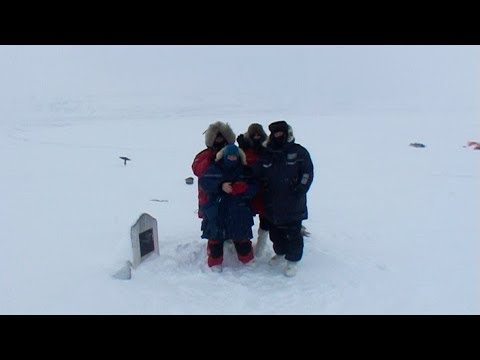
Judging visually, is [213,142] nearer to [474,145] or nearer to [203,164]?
[203,164]

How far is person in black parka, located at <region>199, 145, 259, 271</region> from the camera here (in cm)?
400

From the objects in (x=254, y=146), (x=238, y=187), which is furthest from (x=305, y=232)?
(x=238, y=187)

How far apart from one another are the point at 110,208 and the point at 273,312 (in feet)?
11.6

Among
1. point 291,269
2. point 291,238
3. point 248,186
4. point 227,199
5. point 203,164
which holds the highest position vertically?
point 203,164

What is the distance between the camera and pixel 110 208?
6.22m

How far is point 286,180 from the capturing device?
4086 millimetres

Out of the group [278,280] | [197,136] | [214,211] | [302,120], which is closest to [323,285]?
[278,280]

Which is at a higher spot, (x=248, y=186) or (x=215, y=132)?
(x=215, y=132)

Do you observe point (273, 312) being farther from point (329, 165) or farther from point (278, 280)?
point (329, 165)

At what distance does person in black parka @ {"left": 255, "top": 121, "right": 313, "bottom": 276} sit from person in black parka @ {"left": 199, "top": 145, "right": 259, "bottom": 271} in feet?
0.60

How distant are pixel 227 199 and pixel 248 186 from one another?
0.84 ft

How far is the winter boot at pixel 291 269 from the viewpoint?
428cm

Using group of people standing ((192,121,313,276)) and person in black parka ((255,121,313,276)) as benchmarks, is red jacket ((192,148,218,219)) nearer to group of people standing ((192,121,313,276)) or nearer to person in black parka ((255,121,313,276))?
group of people standing ((192,121,313,276))

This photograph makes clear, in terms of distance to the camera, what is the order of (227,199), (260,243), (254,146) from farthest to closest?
(260,243)
(254,146)
(227,199)
